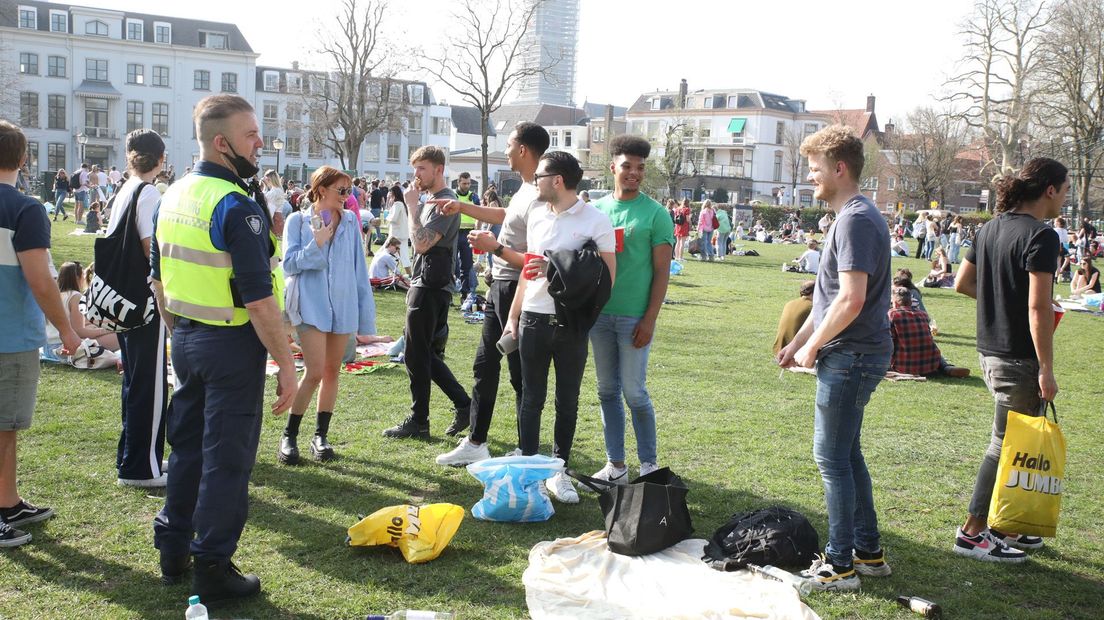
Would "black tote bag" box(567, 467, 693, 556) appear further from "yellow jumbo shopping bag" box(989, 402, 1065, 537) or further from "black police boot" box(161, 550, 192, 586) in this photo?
"black police boot" box(161, 550, 192, 586)

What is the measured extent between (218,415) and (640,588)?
197 centimetres

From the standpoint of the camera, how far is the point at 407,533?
13.9 ft

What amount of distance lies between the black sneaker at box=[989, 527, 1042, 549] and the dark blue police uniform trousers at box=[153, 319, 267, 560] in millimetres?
3779

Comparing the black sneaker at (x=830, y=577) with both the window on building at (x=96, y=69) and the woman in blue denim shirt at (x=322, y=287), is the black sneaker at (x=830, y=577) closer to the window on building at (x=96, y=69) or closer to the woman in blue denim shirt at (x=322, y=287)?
the woman in blue denim shirt at (x=322, y=287)

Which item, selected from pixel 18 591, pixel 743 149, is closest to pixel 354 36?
pixel 743 149

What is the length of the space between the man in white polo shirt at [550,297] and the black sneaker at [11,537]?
8.44 ft

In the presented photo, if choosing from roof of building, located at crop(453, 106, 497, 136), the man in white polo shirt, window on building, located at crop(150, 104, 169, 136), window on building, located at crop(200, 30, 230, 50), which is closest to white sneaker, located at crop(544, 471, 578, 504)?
the man in white polo shirt

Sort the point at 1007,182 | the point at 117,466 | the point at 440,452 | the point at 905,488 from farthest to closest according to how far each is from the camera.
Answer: the point at 440,452 < the point at 905,488 < the point at 117,466 < the point at 1007,182

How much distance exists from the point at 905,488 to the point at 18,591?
494cm

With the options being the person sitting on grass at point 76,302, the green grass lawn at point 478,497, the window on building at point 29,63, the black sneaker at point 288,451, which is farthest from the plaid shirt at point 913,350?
the window on building at point 29,63

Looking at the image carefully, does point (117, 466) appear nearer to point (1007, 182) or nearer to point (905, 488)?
point (905, 488)

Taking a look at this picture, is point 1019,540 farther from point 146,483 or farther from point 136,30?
point 136,30

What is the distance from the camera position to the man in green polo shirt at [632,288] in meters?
5.09

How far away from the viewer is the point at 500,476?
4793 millimetres
